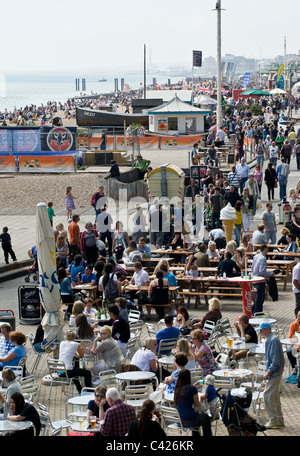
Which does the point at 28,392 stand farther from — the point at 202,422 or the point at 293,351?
the point at 293,351

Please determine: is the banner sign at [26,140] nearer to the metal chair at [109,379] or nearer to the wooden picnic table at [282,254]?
the wooden picnic table at [282,254]

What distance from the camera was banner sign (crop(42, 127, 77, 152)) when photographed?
3922 cm

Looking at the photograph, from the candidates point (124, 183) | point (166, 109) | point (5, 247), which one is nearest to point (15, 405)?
point (5, 247)

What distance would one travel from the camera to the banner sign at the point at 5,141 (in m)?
38.7

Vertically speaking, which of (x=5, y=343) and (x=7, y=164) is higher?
(x=7, y=164)

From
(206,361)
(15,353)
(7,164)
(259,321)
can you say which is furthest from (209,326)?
(7,164)

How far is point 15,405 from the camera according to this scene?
944cm

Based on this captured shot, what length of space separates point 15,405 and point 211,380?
2490 millimetres

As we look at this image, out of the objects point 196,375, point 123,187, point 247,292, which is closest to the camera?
point 196,375

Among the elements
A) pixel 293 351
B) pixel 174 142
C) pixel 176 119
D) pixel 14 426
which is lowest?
pixel 293 351

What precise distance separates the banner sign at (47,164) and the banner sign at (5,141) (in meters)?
1.56

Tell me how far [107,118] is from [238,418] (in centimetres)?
5470

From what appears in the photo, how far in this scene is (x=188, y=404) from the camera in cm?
974
